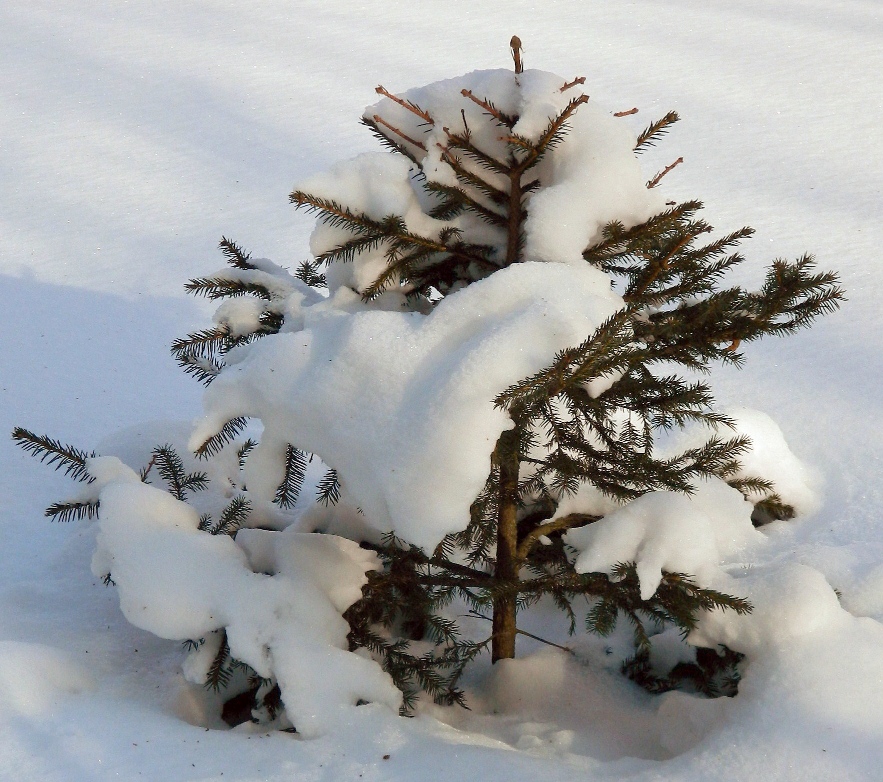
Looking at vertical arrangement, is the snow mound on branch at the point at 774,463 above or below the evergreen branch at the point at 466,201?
below

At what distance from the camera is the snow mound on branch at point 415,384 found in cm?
179

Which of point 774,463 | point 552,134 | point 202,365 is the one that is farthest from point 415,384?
point 774,463

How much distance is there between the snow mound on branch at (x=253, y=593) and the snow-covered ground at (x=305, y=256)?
0.37ft

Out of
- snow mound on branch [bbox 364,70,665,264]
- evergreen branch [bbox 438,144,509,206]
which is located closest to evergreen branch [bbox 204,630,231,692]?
snow mound on branch [bbox 364,70,665,264]

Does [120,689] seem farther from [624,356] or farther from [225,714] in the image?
[624,356]

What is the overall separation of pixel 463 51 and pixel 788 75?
9.54ft

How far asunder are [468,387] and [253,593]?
2.95 feet

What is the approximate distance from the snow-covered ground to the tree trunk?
0.10 meters

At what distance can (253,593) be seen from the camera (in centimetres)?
225

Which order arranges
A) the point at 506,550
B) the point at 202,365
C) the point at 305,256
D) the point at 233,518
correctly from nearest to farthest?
the point at 506,550, the point at 202,365, the point at 233,518, the point at 305,256

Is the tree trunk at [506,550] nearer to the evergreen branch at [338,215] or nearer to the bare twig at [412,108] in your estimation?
the evergreen branch at [338,215]

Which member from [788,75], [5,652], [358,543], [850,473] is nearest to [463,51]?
[788,75]

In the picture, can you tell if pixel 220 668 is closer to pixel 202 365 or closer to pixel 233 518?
pixel 233 518

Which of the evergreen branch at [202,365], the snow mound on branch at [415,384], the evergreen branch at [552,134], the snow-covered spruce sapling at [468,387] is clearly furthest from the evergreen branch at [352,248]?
the evergreen branch at [202,365]
